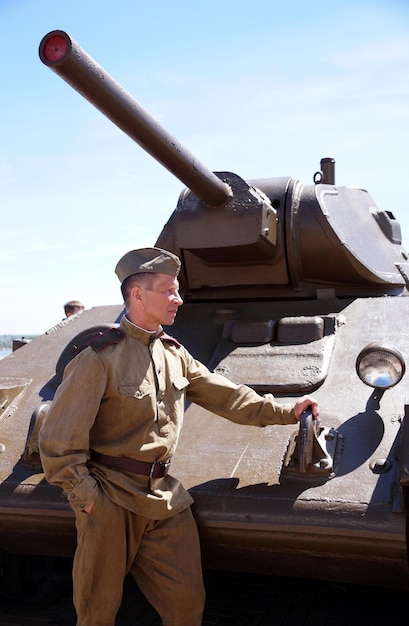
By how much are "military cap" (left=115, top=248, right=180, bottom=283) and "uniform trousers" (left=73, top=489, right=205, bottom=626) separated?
102 centimetres

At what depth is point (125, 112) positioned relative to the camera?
4578 mm

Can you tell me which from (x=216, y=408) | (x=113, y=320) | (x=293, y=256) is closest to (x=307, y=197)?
(x=293, y=256)

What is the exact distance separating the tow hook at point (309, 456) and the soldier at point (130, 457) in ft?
0.31

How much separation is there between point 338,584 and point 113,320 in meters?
2.40

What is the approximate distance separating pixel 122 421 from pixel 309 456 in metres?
0.95

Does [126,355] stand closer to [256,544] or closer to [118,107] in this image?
[256,544]

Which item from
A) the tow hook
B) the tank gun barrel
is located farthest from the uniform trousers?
the tank gun barrel

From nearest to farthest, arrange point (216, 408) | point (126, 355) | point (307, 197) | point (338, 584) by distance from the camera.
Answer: point (126, 355) < point (216, 408) < point (338, 584) < point (307, 197)

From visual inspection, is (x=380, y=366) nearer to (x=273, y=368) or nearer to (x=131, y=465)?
(x=273, y=368)

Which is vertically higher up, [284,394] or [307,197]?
[307,197]

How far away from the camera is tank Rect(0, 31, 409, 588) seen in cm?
397

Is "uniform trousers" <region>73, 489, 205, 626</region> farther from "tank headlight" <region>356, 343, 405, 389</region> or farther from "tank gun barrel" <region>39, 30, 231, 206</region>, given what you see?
"tank gun barrel" <region>39, 30, 231, 206</region>

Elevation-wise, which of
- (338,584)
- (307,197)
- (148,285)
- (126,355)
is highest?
(307,197)

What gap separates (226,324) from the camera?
18.1ft
